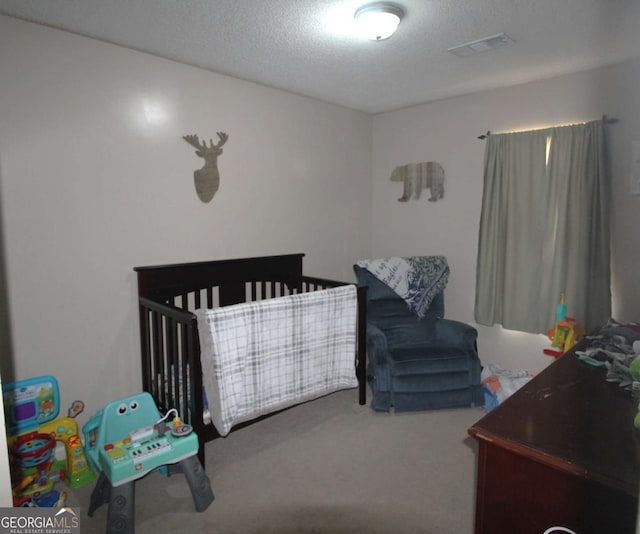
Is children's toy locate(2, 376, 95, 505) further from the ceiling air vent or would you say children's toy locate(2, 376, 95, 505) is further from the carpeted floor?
the ceiling air vent

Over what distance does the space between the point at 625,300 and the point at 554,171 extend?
3.29 ft

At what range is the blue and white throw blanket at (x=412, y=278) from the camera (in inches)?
130

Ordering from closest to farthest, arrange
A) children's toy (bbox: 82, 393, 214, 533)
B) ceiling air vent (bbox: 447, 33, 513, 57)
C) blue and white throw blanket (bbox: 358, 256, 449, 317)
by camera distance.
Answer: children's toy (bbox: 82, 393, 214, 533)
ceiling air vent (bbox: 447, 33, 513, 57)
blue and white throw blanket (bbox: 358, 256, 449, 317)

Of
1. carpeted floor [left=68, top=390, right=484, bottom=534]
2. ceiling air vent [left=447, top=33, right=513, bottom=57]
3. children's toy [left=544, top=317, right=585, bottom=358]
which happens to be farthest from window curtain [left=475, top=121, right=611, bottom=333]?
carpeted floor [left=68, top=390, right=484, bottom=534]

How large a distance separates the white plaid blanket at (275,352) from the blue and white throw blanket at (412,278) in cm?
70

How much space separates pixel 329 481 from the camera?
2129mm

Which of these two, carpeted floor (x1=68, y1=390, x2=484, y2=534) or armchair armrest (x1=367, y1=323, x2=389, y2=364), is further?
armchair armrest (x1=367, y1=323, x2=389, y2=364)


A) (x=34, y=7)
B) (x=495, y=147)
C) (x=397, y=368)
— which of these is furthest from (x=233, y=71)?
(x=397, y=368)

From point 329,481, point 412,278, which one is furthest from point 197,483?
point 412,278

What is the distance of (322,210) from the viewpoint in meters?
3.66

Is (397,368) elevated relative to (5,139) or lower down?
lower down

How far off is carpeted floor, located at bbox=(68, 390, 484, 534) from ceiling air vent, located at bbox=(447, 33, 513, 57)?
234cm

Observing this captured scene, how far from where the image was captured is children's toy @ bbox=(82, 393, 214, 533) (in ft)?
5.62

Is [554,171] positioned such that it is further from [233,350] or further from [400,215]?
[233,350]
